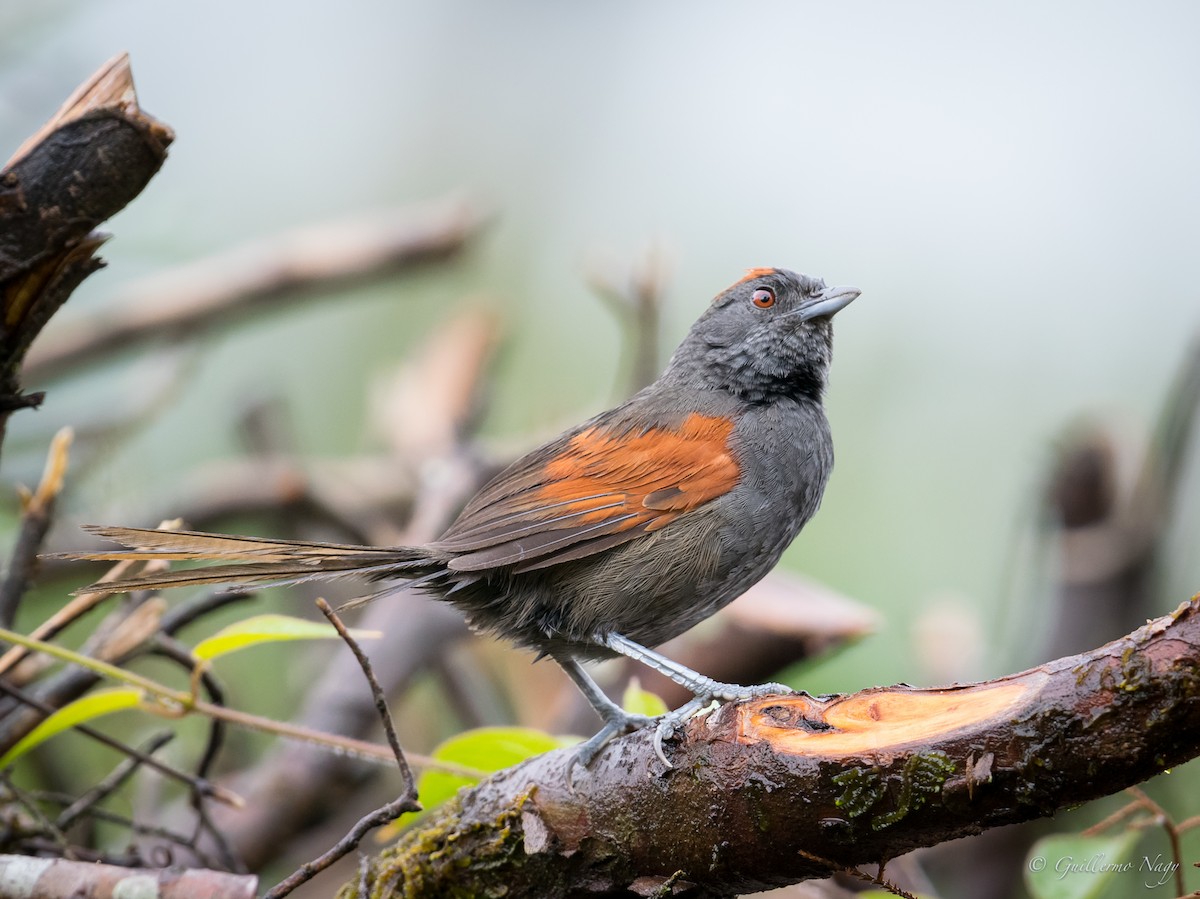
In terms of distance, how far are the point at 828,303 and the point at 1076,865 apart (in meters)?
1.90

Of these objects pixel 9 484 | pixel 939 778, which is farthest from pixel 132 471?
pixel 939 778

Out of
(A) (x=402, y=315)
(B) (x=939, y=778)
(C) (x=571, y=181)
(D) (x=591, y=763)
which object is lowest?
(D) (x=591, y=763)

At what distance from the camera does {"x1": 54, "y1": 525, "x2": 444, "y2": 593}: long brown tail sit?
92.9 inches

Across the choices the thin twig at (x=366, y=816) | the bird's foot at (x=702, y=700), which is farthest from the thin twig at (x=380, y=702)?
the bird's foot at (x=702, y=700)

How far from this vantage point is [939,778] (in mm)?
1684

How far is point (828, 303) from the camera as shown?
3.69m

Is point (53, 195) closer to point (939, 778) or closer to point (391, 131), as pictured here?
point (939, 778)

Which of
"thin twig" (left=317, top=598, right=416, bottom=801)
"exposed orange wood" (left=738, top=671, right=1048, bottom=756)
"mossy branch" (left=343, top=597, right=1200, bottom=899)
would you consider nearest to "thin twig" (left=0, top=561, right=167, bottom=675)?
"thin twig" (left=317, top=598, right=416, bottom=801)

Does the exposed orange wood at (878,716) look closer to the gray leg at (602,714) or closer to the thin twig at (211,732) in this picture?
the gray leg at (602,714)

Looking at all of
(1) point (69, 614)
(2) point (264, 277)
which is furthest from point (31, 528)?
(2) point (264, 277)

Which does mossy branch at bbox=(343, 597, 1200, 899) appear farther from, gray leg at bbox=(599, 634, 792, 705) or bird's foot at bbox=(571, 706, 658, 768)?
gray leg at bbox=(599, 634, 792, 705)

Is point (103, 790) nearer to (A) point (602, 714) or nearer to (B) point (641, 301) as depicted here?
(A) point (602, 714)

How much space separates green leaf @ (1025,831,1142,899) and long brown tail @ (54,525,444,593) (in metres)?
1.67

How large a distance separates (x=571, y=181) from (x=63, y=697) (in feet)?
19.3
